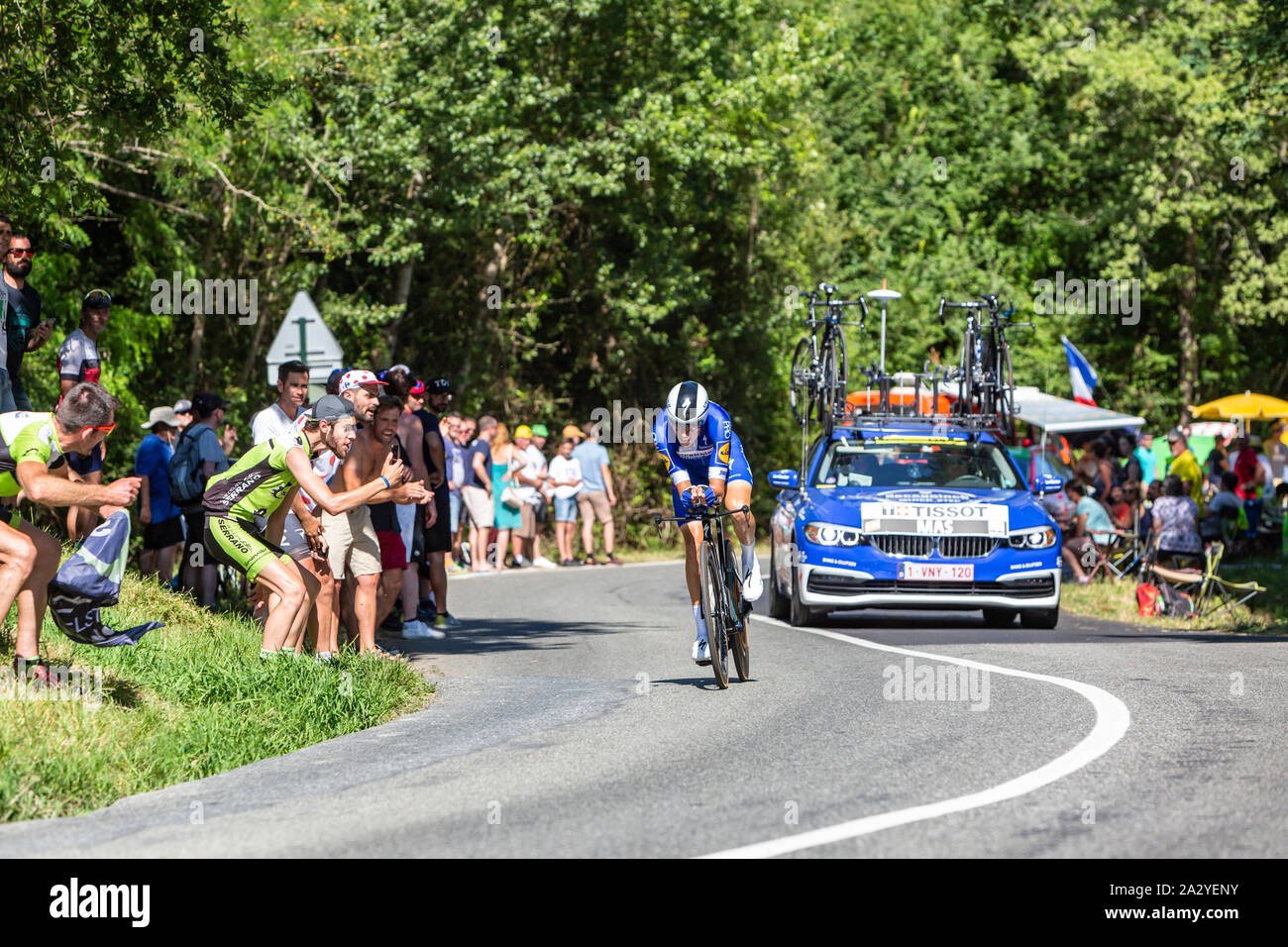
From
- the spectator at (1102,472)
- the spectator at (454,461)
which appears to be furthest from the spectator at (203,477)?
the spectator at (1102,472)

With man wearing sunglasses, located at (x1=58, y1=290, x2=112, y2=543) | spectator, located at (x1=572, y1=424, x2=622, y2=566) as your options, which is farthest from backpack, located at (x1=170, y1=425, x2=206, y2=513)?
spectator, located at (x1=572, y1=424, x2=622, y2=566)

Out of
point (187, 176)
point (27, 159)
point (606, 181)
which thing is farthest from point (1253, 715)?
point (606, 181)

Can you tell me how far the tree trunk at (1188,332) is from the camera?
152ft

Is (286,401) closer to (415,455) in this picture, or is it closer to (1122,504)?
(415,455)

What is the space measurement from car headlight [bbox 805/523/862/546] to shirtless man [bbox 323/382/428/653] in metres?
4.55

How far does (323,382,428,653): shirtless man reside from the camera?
1175 centimetres

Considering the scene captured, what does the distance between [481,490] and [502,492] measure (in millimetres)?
1204

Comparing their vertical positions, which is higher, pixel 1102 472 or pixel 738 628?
pixel 1102 472

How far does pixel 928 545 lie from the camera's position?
49.6 feet

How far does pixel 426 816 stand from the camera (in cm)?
679

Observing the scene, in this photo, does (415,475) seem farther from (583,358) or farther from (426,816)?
(583,358)

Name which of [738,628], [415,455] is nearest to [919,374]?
[415,455]

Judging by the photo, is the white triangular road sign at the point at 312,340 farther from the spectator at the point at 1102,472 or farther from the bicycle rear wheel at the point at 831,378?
the spectator at the point at 1102,472

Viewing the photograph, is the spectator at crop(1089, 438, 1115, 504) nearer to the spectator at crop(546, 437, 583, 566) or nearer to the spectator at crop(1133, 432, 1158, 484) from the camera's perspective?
the spectator at crop(1133, 432, 1158, 484)
